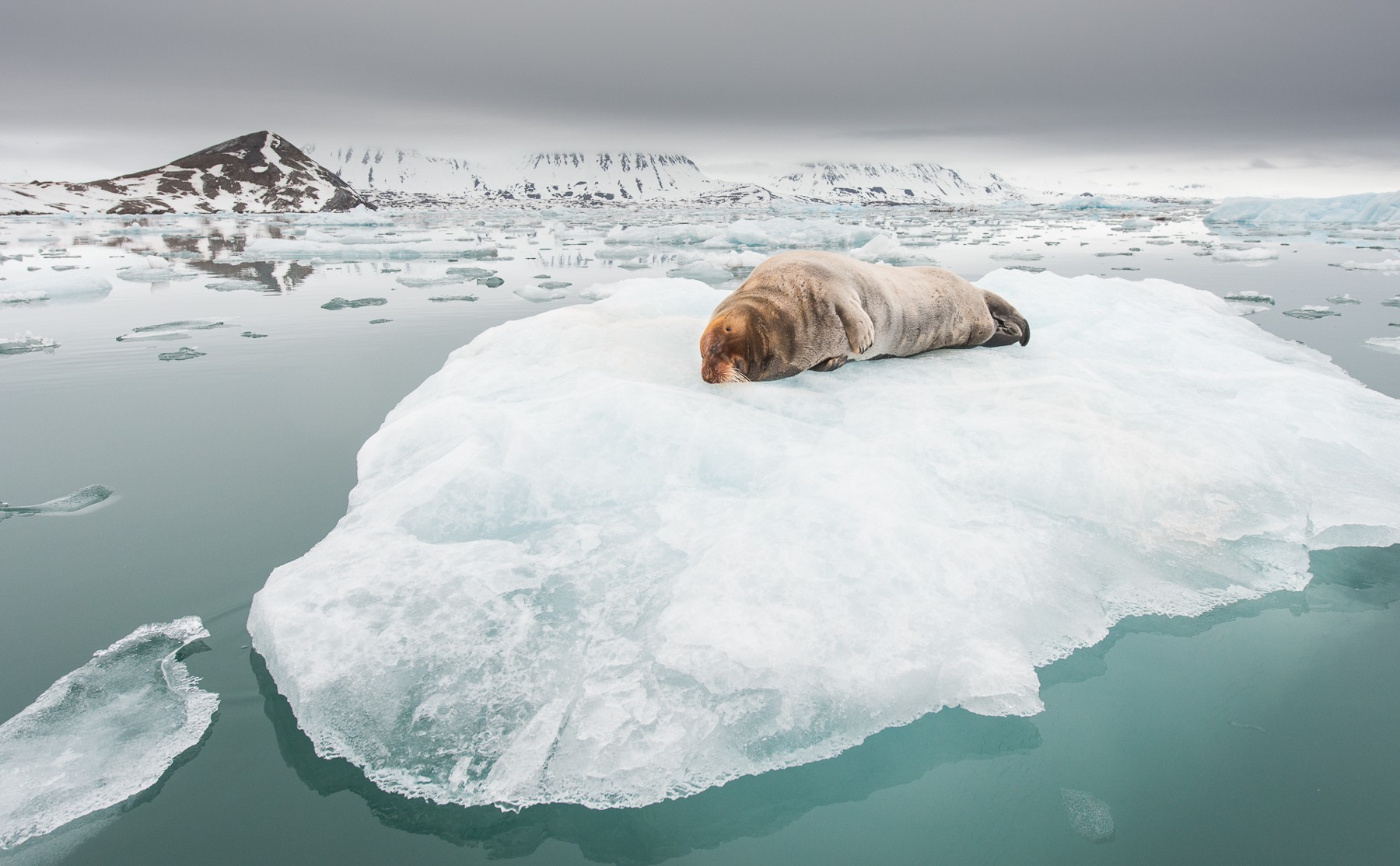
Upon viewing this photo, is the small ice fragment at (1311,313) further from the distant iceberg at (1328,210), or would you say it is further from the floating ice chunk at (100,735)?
the distant iceberg at (1328,210)

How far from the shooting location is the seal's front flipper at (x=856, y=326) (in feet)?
14.2

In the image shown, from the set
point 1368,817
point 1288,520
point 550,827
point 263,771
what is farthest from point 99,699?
point 1288,520

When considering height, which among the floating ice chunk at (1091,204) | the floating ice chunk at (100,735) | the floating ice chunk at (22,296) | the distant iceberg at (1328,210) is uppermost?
the floating ice chunk at (1091,204)

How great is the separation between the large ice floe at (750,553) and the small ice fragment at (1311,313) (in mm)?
5103

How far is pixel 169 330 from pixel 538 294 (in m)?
4.31

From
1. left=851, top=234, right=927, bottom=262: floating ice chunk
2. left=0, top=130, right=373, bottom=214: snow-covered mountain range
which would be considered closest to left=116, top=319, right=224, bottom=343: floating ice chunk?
left=851, top=234, right=927, bottom=262: floating ice chunk

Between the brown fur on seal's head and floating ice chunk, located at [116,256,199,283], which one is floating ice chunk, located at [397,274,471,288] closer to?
floating ice chunk, located at [116,256,199,283]

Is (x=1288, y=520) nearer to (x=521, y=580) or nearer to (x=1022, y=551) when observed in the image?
(x=1022, y=551)

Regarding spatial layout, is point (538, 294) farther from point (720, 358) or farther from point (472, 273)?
point (720, 358)

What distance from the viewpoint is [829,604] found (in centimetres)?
208

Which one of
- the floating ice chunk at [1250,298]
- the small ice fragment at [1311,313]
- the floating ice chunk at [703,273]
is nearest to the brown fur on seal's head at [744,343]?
the small ice fragment at [1311,313]

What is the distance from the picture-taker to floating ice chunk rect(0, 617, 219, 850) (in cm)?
158

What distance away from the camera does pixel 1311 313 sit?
7785 mm

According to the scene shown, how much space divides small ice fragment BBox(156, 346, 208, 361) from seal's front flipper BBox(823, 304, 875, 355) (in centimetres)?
563
